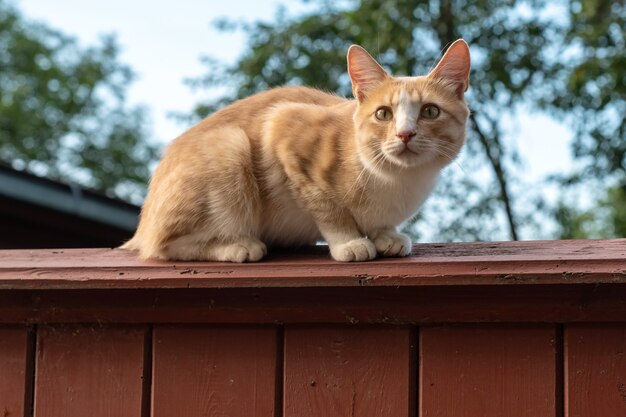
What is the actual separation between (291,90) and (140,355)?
0.94 metres

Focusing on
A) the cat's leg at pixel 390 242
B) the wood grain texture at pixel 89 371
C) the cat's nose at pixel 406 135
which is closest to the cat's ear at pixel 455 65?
the cat's nose at pixel 406 135

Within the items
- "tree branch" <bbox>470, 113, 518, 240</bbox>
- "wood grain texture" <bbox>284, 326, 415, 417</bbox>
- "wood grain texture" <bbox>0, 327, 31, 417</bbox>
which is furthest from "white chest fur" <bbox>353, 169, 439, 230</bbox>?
"tree branch" <bbox>470, 113, 518, 240</bbox>

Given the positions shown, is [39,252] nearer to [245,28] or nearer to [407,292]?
[407,292]

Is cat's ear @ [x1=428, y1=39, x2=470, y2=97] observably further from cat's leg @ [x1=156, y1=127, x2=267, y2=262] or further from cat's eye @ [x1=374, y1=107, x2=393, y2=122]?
cat's leg @ [x1=156, y1=127, x2=267, y2=262]

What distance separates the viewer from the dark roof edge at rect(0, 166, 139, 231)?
335cm

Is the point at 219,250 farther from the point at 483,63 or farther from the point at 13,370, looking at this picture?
the point at 483,63

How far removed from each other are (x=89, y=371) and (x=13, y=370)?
0.17m

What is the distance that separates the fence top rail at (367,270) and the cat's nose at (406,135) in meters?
0.27

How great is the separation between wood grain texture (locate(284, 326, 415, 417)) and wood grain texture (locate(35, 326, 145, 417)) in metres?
0.33

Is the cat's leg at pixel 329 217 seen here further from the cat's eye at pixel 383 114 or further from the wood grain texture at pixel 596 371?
the wood grain texture at pixel 596 371

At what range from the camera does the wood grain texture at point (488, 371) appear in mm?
1460

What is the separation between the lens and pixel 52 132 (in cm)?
1441

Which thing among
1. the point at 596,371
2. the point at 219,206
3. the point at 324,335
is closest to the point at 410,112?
the point at 219,206

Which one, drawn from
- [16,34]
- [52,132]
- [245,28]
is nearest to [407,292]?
[245,28]
